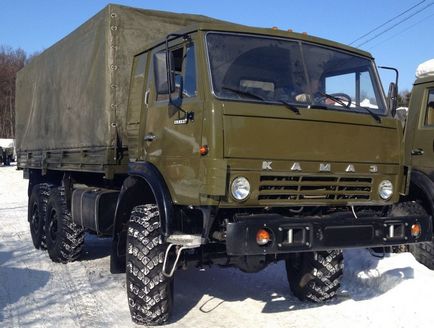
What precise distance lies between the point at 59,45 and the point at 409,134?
534cm

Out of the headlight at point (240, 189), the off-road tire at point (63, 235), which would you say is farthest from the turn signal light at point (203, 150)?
the off-road tire at point (63, 235)

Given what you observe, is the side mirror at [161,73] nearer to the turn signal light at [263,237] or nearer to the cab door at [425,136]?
the turn signal light at [263,237]

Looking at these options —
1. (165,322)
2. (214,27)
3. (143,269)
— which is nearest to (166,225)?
(143,269)

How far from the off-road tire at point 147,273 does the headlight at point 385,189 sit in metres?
2.04

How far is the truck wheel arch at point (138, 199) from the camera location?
4691 mm

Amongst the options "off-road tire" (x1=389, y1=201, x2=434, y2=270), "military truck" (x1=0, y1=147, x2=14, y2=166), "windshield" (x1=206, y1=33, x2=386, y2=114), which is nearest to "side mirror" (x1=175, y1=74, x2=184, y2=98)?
"windshield" (x1=206, y1=33, x2=386, y2=114)

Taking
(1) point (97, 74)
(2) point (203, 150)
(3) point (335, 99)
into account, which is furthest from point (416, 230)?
(1) point (97, 74)

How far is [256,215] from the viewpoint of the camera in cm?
441

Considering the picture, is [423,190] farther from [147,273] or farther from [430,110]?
[147,273]

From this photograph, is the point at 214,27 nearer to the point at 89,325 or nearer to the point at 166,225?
the point at 166,225

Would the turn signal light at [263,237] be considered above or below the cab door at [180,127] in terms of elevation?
below

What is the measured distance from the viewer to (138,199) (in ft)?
18.6

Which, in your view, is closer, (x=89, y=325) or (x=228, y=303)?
(x=89, y=325)

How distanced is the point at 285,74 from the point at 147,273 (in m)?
2.18
